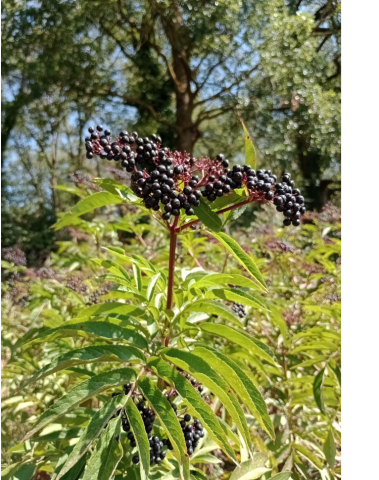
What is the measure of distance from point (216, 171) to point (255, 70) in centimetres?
1008

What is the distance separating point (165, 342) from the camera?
1.01 meters

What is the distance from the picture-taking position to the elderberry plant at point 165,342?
2.40 ft

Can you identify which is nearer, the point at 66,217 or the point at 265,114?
the point at 66,217

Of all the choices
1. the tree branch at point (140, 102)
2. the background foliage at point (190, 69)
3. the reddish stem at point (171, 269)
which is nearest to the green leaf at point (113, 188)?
the reddish stem at point (171, 269)

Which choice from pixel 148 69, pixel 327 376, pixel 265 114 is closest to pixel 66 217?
pixel 327 376

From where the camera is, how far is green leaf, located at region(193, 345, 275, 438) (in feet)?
2.57

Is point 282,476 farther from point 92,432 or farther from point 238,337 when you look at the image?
point 92,432

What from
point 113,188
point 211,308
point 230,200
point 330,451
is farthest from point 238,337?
point 330,451

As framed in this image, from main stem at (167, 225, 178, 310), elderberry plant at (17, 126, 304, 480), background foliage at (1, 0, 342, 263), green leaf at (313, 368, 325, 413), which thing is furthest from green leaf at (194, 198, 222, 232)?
background foliage at (1, 0, 342, 263)

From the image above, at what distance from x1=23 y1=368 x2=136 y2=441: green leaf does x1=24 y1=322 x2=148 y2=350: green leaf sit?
0.09 meters

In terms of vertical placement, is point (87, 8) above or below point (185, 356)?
above

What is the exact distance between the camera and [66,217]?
1.00 metres

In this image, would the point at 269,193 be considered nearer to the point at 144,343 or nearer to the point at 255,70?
the point at 144,343

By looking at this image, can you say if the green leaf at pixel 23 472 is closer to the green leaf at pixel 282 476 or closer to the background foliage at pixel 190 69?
the green leaf at pixel 282 476
